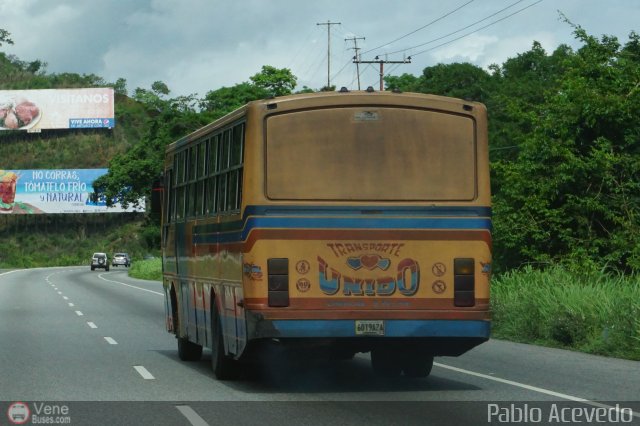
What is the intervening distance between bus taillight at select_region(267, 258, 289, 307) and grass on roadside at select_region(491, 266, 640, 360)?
6.25 metres

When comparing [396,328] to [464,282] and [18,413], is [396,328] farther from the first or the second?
[18,413]

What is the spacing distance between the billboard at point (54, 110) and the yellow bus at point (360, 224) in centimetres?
11550

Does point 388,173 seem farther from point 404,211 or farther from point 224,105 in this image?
point 224,105

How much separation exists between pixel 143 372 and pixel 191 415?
14.7 feet

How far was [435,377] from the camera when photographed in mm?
15281

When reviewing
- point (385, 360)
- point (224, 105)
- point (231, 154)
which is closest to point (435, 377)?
point (385, 360)

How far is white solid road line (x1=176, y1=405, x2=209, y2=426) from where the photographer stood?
435 inches

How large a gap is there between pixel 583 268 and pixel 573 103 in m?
4.75

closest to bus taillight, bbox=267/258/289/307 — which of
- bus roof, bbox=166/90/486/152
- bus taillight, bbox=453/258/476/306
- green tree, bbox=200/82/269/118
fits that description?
bus roof, bbox=166/90/486/152

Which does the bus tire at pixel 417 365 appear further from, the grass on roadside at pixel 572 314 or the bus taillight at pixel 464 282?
the grass on roadside at pixel 572 314

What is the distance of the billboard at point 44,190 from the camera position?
397ft

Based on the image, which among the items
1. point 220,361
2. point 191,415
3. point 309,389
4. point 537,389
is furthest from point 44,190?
point 191,415

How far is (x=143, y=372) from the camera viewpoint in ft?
52.4

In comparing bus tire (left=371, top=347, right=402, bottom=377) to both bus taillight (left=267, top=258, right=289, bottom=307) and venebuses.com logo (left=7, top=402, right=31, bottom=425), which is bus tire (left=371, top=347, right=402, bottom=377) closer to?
bus taillight (left=267, top=258, right=289, bottom=307)
